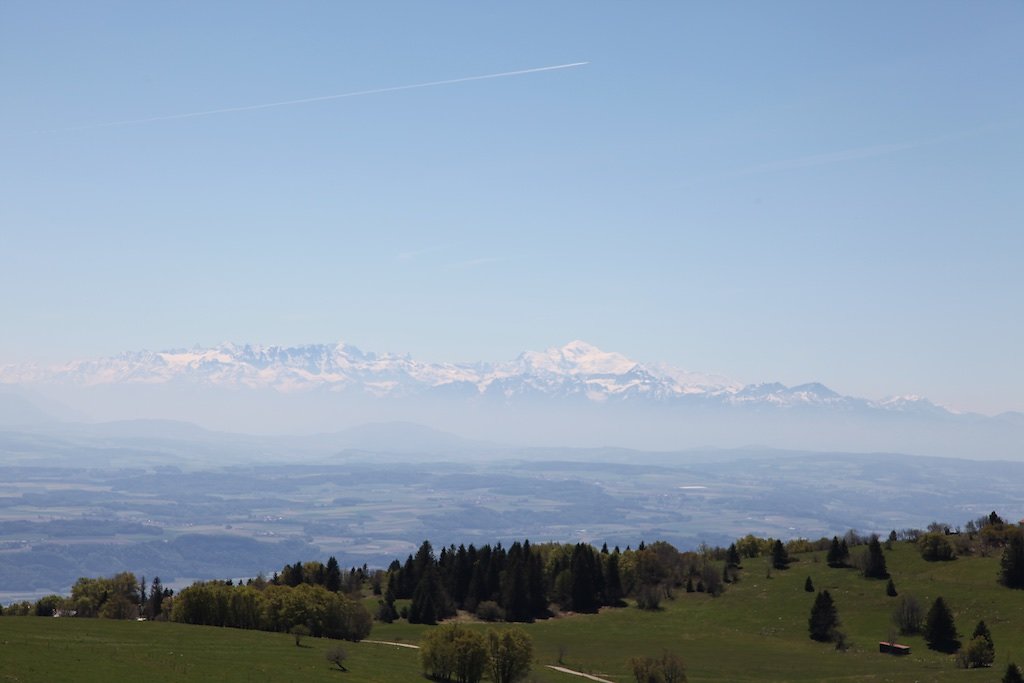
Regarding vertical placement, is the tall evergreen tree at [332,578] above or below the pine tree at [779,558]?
below

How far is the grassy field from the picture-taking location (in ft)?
246

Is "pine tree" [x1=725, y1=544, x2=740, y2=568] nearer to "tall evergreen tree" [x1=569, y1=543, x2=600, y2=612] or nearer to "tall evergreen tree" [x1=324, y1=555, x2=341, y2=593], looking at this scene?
"tall evergreen tree" [x1=569, y1=543, x2=600, y2=612]

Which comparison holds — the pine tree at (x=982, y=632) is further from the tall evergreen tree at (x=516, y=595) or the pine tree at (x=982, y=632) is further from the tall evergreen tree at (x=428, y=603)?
the tall evergreen tree at (x=428, y=603)

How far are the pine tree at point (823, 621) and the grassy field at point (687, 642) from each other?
1593 millimetres

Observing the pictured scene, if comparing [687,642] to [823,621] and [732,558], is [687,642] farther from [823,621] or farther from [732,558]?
[732,558]

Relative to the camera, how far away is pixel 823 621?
→ 119m

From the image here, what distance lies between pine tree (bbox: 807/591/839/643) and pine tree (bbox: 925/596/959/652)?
11388 millimetres

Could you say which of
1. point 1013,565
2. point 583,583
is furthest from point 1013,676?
point 583,583

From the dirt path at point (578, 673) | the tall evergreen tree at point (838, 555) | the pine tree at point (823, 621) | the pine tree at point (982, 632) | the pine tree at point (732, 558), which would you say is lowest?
the dirt path at point (578, 673)

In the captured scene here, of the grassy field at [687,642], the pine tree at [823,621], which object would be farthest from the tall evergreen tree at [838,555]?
the pine tree at [823,621]

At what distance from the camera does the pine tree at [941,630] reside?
110m

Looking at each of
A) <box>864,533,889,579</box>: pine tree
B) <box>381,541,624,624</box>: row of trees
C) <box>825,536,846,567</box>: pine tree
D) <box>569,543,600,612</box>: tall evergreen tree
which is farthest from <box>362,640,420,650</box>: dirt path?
<box>825,536,846,567</box>: pine tree

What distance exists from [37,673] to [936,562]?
124537 mm

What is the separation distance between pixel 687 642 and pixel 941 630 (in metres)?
28.6
